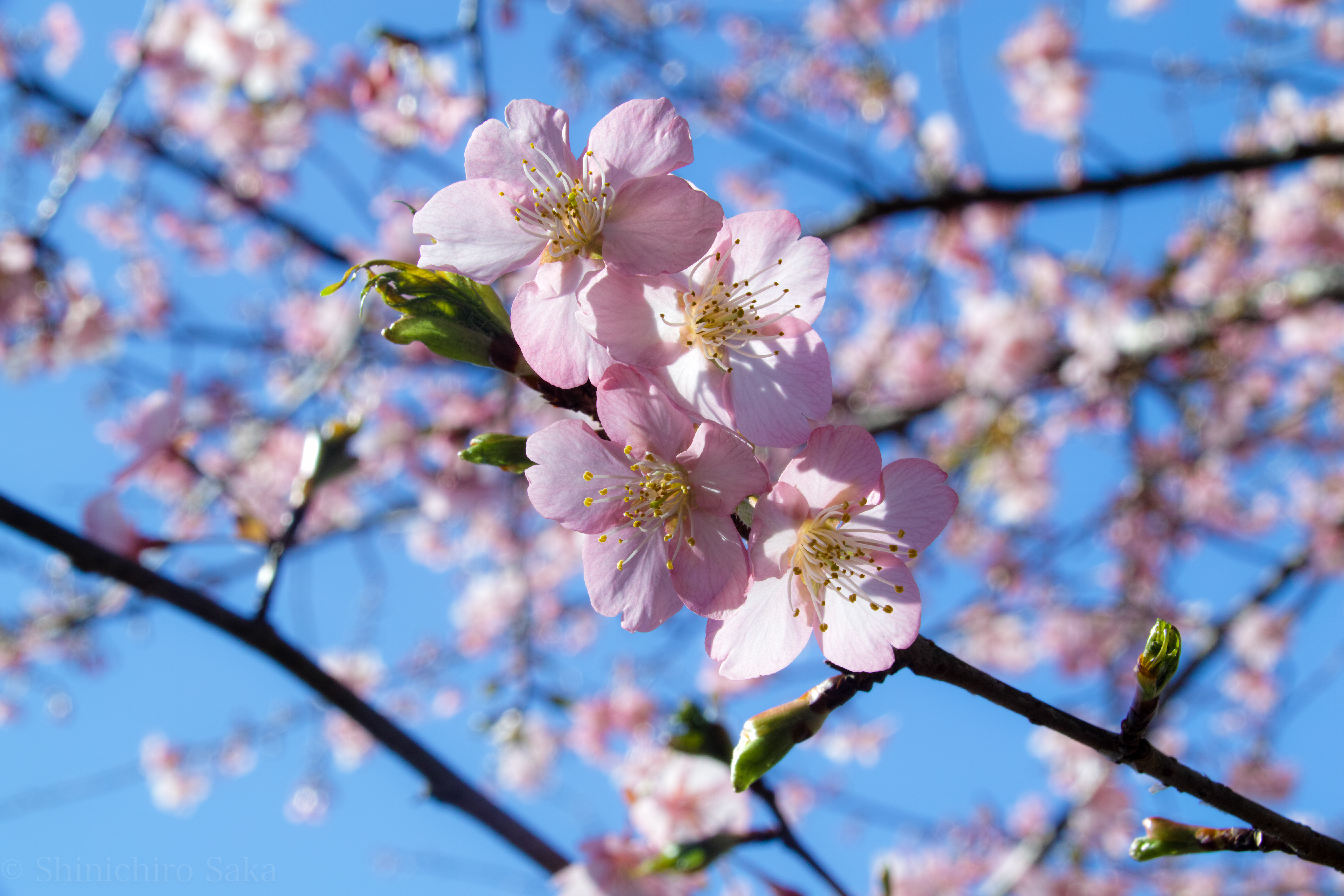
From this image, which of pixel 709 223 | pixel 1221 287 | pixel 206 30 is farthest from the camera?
pixel 1221 287

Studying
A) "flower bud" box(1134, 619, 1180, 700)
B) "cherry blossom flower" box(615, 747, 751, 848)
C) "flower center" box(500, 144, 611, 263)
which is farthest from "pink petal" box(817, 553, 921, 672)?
"cherry blossom flower" box(615, 747, 751, 848)

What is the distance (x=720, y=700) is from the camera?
1.48 meters

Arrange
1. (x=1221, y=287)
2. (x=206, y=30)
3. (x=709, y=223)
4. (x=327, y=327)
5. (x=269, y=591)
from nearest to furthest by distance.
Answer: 1. (x=709, y=223)
2. (x=269, y=591)
3. (x=206, y=30)
4. (x=1221, y=287)
5. (x=327, y=327)

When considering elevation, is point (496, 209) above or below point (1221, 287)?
below

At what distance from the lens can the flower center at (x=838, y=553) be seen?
861 mm

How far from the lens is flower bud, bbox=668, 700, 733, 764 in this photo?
1.19 m

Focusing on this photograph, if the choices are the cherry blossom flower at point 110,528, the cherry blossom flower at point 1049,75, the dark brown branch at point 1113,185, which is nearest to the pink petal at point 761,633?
the cherry blossom flower at point 110,528

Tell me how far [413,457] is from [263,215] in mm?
1395

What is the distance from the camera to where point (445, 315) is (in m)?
0.85

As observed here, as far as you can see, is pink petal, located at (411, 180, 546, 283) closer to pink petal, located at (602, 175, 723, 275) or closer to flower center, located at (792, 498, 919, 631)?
pink petal, located at (602, 175, 723, 275)

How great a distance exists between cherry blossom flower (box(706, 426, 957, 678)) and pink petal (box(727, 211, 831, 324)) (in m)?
0.18

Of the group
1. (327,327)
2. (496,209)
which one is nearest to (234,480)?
(327,327)

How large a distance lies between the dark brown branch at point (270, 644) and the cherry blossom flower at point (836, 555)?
0.73 metres

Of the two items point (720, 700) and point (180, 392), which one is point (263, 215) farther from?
point (720, 700)
